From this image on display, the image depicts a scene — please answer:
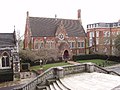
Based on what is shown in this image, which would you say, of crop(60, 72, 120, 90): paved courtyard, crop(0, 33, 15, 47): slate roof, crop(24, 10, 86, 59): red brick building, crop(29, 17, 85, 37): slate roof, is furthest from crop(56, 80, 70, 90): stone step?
crop(29, 17, 85, 37): slate roof

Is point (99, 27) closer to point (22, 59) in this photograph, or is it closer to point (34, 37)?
point (34, 37)

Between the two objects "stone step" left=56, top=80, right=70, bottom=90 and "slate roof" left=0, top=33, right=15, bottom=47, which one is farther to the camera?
"slate roof" left=0, top=33, right=15, bottom=47

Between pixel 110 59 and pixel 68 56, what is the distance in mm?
A: 10625

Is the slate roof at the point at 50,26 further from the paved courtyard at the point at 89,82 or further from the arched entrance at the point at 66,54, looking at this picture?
the paved courtyard at the point at 89,82

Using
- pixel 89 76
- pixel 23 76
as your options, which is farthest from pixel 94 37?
pixel 89 76

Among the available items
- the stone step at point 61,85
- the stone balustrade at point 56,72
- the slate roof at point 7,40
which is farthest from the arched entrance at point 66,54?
the stone step at point 61,85

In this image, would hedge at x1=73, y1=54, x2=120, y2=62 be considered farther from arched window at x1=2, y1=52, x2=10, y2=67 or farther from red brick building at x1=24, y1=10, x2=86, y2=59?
arched window at x1=2, y1=52, x2=10, y2=67

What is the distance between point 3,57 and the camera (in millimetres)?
31109

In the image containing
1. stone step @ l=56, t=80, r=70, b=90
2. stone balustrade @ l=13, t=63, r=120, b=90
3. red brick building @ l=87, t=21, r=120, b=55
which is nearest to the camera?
stone step @ l=56, t=80, r=70, b=90

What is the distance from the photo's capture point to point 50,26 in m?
48.0

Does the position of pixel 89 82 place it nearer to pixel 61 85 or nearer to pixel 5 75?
pixel 61 85

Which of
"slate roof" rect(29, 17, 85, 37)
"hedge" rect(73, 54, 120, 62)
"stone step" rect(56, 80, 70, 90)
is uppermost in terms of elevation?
"slate roof" rect(29, 17, 85, 37)

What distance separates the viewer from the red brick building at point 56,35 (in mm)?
45250

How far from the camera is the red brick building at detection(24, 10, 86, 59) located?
4525 cm
